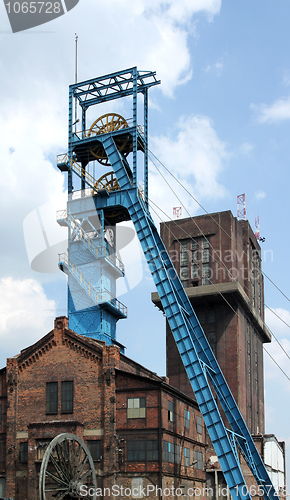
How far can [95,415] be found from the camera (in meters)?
32.9

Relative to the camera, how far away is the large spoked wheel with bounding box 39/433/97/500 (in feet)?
96.3

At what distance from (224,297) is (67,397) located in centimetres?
2082

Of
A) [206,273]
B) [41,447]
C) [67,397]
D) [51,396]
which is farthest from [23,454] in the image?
[206,273]

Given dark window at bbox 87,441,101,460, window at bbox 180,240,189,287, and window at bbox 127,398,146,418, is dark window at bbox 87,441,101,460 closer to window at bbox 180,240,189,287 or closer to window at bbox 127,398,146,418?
window at bbox 127,398,146,418

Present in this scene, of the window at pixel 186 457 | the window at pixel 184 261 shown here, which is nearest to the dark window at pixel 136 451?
the window at pixel 186 457

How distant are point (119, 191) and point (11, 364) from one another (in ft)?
44.5

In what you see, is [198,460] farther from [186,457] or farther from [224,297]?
[224,297]

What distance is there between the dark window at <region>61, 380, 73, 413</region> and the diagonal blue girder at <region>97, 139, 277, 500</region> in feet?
22.4

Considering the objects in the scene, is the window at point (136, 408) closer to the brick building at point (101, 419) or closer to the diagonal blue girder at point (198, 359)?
the brick building at point (101, 419)

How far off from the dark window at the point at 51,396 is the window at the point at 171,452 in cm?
677

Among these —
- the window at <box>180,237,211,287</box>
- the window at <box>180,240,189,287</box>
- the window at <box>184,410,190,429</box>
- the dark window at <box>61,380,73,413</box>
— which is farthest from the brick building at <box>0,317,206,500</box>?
the window at <box>180,240,189,287</box>

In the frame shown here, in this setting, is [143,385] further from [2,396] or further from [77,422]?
[2,396]

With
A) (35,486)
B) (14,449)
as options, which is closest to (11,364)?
(14,449)

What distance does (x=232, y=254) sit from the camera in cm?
5275
